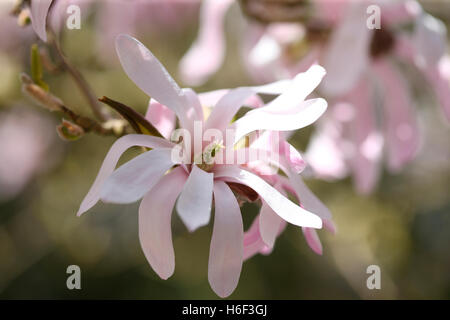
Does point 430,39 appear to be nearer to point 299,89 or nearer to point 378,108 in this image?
point 378,108

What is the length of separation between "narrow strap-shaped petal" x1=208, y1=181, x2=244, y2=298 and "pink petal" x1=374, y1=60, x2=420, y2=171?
60 cm

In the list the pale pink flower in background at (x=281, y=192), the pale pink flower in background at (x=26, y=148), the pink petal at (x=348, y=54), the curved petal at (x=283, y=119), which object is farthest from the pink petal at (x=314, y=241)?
the pale pink flower in background at (x=26, y=148)

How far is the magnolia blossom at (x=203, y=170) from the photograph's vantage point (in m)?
0.43

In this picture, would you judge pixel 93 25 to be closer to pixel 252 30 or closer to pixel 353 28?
pixel 252 30

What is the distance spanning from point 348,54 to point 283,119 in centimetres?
43

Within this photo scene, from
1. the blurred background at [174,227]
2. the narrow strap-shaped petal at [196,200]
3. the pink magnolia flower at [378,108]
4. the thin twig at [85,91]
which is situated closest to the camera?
the narrow strap-shaped petal at [196,200]

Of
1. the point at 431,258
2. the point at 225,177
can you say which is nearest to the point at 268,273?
→ the point at 431,258

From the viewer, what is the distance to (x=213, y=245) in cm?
44

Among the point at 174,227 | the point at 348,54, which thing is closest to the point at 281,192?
the point at 348,54

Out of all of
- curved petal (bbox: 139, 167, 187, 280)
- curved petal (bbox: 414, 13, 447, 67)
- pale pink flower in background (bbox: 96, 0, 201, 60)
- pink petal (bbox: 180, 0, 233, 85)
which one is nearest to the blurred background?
pale pink flower in background (bbox: 96, 0, 201, 60)

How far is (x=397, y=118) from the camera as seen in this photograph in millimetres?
1033

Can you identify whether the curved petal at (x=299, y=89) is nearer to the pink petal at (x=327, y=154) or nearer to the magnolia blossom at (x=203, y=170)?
the magnolia blossom at (x=203, y=170)

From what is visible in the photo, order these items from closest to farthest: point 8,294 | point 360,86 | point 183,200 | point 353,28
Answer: point 183,200 → point 353,28 → point 360,86 → point 8,294

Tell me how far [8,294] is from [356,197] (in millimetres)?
843
